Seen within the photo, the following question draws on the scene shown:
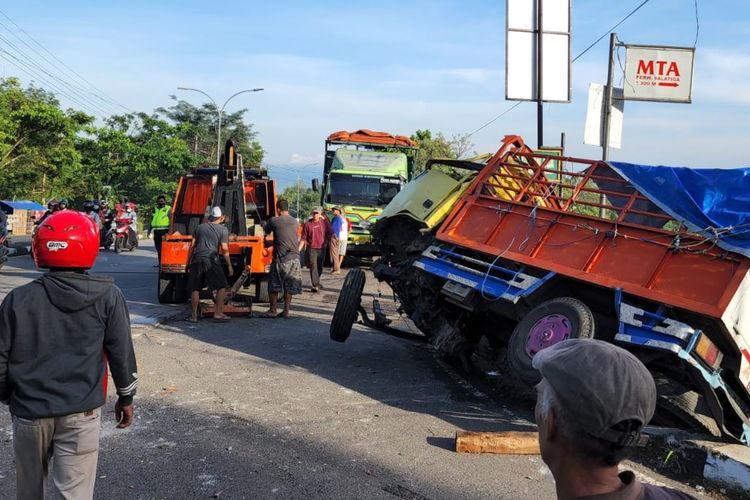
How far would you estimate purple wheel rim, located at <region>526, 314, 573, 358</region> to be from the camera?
5825 millimetres

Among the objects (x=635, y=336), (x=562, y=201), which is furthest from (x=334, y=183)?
(x=635, y=336)

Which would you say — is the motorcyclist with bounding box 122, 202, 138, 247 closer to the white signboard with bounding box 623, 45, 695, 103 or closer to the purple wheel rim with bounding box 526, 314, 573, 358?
the white signboard with bounding box 623, 45, 695, 103

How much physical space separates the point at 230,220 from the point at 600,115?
260 inches

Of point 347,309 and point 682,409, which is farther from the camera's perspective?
point 347,309

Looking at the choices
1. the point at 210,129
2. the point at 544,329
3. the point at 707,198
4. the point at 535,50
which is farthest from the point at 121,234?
the point at 210,129

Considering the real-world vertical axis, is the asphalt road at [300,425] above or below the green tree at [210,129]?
below

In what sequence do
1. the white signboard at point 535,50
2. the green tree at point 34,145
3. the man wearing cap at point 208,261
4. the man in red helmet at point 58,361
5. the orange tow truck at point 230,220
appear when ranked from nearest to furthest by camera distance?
the man in red helmet at point 58,361 < the man wearing cap at point 208,261 < the white signboard at point 535,50 < the orange tow truck at point 230,220 < the green tree at point 34,145

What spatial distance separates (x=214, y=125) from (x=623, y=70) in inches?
1945

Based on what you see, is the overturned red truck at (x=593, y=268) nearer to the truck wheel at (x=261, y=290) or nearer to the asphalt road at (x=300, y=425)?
the asphalt road at (x=300, y=425)

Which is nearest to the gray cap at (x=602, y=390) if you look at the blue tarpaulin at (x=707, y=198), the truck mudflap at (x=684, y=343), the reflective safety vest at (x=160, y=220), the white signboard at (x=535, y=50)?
the truck mudflap at (x=684, y=343)

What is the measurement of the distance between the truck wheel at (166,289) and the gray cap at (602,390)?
10.9 m

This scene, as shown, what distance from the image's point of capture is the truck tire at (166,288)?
11789 millimetres

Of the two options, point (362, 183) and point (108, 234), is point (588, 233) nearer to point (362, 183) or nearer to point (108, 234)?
point (362, 183)

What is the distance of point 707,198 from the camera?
563cm
